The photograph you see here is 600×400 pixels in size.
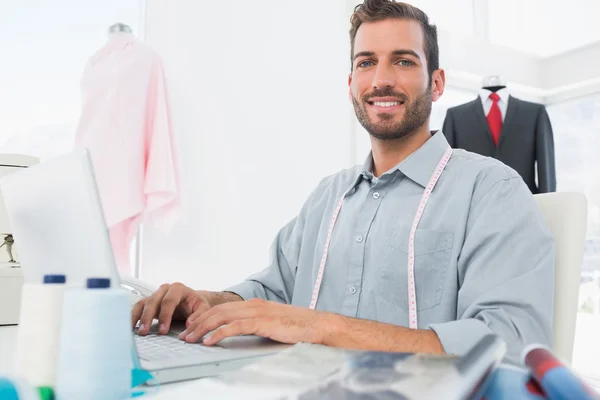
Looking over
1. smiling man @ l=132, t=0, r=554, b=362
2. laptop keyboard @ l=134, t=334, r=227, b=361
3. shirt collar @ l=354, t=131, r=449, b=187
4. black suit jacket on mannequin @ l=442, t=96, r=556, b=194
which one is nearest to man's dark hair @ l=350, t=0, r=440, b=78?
smiling man @ l=132, t=0, r=554, b=362

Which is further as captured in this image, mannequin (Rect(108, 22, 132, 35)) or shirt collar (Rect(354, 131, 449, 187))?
mannequin (Rect(108, 22, 132, 35))

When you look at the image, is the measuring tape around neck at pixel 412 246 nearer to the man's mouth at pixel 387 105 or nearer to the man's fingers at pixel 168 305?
the man's mouth at pixel 387 105

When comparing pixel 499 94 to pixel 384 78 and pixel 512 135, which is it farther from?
pixel 384 78

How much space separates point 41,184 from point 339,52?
2.72 metres

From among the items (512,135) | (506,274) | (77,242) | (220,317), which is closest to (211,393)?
(77,242)

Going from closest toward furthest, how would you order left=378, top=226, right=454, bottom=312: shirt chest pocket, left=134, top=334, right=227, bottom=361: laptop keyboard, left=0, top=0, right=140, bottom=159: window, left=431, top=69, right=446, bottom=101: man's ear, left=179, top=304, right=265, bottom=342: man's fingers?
left=134, top=334, right=227, bottom=361: laptop keyboard
left=179, top=304, right=265, bottom=342: man's fingers
left=378, top=226, right=454, bottom=312: shirt chest pocket
left=431, top=69, right=446, bottom=101: man's ear
left=0, top=0, right=140, bottom=159: window

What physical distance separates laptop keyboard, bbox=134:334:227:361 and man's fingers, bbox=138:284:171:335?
4 cm

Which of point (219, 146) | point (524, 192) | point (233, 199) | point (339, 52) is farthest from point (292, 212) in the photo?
point (524, 192)

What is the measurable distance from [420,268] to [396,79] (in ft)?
1.77

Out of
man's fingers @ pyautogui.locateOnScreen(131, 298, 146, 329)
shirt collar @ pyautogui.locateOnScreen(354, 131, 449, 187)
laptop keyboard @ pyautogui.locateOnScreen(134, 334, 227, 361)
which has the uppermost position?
shirt collar @ pyautogui.locateOnScreen(354, 131, 449, 187)

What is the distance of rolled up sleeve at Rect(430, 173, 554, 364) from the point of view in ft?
3.18

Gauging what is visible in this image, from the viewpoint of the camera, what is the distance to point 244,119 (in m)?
2.96

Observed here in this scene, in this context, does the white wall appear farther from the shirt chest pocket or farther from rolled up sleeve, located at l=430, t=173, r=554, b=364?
rolled up sleeve, located at l=430, t=173, r=554, b=364

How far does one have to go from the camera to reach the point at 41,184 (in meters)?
0.76
